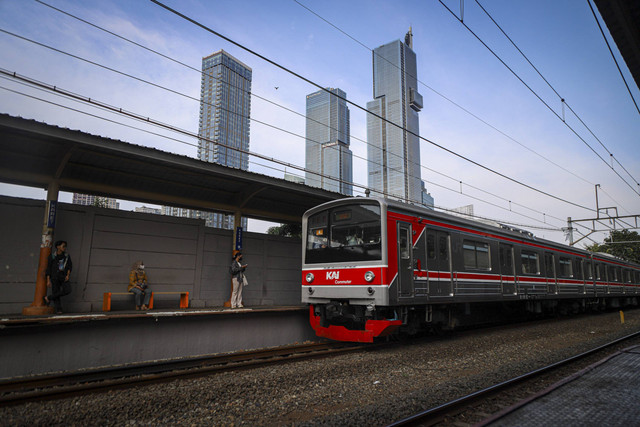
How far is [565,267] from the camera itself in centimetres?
1512

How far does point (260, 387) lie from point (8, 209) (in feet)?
24.6

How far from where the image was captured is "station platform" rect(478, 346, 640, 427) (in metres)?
4.06

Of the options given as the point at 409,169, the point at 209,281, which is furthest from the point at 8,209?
the point at 409,169

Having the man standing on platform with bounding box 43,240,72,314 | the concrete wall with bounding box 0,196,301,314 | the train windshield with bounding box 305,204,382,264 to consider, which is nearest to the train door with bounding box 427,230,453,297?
the train windshield with bounding box 305,204,382,264

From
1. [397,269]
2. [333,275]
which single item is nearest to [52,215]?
[333,275]

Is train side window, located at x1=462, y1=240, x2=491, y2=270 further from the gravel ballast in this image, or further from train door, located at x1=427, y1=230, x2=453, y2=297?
the gravel ballast

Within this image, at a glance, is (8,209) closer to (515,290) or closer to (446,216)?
(446,216)

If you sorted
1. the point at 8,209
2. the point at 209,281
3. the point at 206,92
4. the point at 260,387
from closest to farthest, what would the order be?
the point at 260,387
the point at 8,209
the point at 209,281
the point at 206,92

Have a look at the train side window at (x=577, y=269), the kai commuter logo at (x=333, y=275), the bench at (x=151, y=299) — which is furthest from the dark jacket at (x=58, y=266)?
the train side window at (x=577, y=269)

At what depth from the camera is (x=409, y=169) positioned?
518 feet

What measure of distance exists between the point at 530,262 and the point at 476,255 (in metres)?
3.80

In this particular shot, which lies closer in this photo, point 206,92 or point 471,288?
point 471,288

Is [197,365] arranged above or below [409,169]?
below

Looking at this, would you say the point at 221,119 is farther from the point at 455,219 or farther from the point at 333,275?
the point at 333,275
